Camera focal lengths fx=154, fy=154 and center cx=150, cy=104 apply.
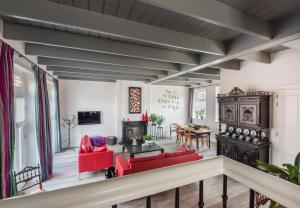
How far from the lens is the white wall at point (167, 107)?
7871 mm

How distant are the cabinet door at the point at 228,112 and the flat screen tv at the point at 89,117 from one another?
4.85 m

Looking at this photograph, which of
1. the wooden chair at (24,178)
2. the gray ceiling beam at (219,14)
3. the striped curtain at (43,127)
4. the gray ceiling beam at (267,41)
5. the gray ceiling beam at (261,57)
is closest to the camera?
the gray ceiling beam at (219,14)

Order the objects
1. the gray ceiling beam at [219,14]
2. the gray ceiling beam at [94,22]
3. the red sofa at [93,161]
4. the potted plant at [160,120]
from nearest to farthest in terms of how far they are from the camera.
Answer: the gray ceiling beam at [219,14], the gray ceiling beam at [94,22], the red sofa at [93,161], the potted plant at [160,120]

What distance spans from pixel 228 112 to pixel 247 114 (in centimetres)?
55

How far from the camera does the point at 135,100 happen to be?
7.17 metres

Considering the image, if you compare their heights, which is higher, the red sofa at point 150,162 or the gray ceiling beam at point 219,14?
the gray ceiling beam at point 219,14

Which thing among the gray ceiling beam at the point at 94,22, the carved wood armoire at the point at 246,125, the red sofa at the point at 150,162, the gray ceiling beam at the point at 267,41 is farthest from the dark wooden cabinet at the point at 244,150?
the gray ceiling beam at the point at 94,22

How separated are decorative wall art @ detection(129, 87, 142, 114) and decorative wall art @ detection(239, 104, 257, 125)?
14.2 ft

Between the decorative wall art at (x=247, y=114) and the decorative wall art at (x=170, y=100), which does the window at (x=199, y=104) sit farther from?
the decorative wall art at (x=247, y=114)

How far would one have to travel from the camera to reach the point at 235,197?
9.98 ft

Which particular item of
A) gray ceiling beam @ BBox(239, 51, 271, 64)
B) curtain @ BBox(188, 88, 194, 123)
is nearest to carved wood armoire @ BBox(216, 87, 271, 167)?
gray ceiling beam @ BBox(239, 51, 271, 64)

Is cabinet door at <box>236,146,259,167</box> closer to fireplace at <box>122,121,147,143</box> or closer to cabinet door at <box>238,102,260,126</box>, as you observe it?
cabinet door at <box>238,102,260,126</box>

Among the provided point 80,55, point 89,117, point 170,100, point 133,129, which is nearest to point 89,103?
point 89,117

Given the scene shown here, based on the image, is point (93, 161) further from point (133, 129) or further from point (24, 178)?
point (133, 129)
